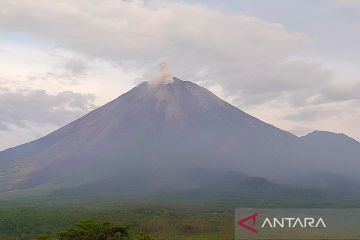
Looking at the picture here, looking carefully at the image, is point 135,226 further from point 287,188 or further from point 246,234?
point 287,188

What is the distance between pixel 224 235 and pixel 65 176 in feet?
425

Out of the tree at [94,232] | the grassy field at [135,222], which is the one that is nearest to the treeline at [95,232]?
the tree at [94,232]

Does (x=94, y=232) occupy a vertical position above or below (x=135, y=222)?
below

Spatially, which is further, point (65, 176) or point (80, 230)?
point (65, 176)

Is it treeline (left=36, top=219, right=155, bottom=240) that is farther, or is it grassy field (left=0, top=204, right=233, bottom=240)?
grassy field (left=0, top=204, right=233, bottom=240)

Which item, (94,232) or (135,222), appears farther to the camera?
(135,222)

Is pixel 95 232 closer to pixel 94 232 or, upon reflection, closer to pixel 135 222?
pixel 94 232

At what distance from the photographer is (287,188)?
174500mm

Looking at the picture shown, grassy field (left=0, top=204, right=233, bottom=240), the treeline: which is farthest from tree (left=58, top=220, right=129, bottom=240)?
grassy field (left=0, top=204, right=233, bottom=240)

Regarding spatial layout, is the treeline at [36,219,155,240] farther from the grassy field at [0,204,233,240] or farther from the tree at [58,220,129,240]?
the grassy field at [0,204,233,240]

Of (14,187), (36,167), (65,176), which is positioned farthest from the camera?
(36,167)

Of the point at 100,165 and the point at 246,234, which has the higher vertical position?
the point at 100,165

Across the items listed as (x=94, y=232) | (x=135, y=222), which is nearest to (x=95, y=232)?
(x=94, y=232)

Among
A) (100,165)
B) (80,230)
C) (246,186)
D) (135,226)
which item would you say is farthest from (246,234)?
(100,165)
